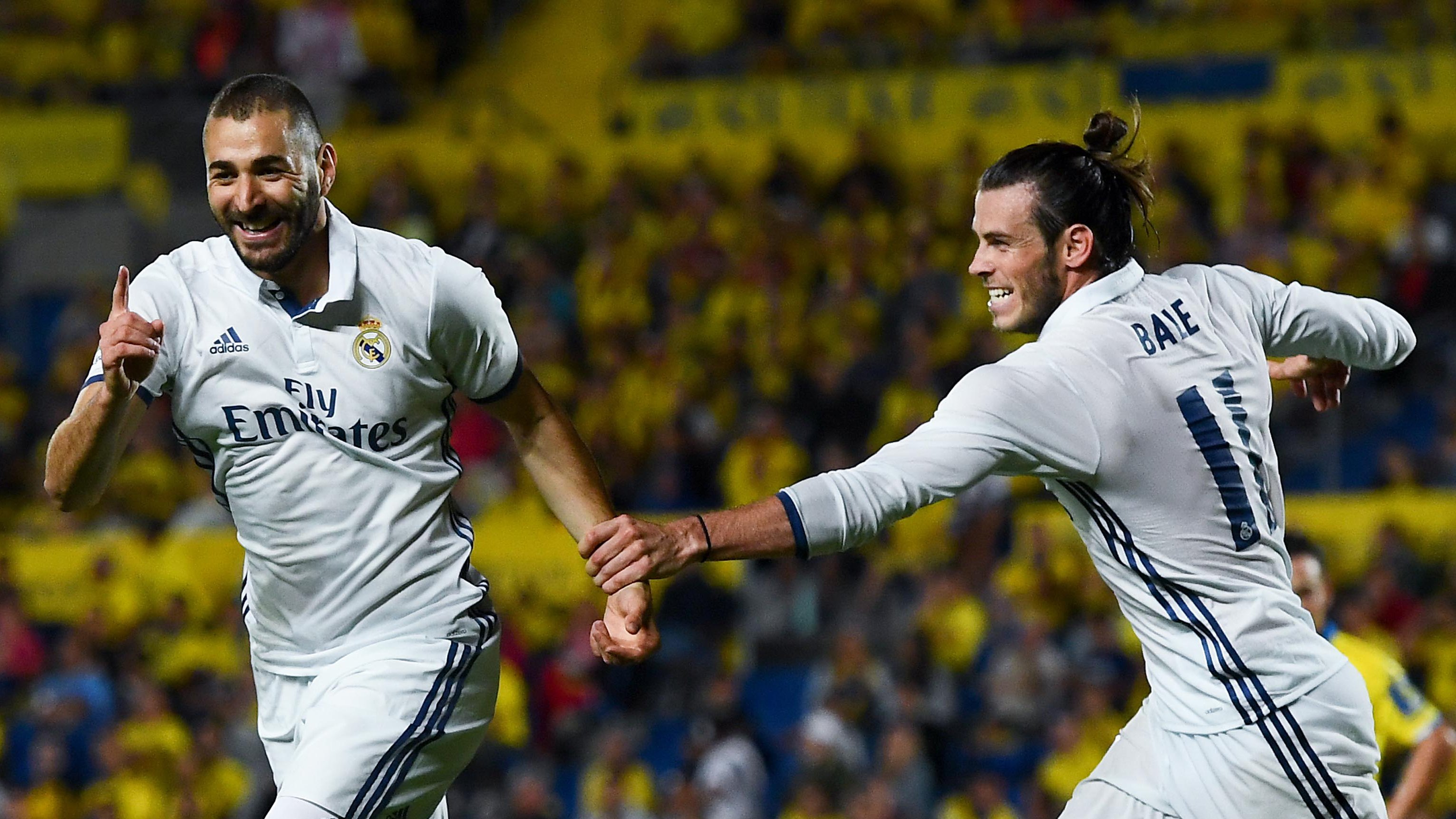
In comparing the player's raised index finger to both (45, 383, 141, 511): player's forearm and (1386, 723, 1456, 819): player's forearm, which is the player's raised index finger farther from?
(1386, 723, 1456, 819): player's forearm

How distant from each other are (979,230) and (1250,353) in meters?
0.70

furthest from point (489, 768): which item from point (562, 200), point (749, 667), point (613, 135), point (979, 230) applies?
point (979, 230)

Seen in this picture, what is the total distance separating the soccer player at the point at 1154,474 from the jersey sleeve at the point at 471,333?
2.95 ft

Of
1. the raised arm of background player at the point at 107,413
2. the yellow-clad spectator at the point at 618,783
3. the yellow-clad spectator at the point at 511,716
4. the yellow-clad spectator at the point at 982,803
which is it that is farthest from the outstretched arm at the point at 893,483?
the yellow-clad spectator at the point at 511,716

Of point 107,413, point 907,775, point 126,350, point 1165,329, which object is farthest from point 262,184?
point 907,775

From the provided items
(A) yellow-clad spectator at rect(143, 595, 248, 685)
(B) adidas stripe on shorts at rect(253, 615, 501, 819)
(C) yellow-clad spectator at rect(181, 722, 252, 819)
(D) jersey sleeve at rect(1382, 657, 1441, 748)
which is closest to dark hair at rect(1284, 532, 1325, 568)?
(D) jersey sleeve at rect(1382, 657, 1441, 748)

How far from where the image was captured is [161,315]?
436 centimetres

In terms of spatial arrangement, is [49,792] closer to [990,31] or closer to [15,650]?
[15,650]

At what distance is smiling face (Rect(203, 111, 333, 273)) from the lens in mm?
A: 4266

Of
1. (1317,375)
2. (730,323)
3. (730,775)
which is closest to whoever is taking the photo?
(1317,375)

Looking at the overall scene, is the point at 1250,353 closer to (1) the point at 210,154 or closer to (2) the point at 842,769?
(1) the point at 210,154

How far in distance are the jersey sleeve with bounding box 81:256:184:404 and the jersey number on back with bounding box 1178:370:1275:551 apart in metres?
2.33

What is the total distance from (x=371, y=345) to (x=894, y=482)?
136 cm

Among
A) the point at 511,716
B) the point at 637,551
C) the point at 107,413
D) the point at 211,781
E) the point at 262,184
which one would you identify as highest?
the point at 262,184
